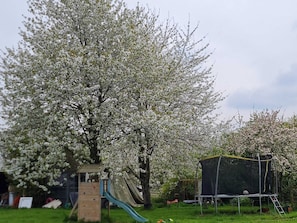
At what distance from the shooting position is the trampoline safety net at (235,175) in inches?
556

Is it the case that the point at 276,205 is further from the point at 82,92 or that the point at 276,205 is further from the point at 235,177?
the point at 82,92

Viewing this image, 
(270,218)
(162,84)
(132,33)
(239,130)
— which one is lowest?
(270,218)

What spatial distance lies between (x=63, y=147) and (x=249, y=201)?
A: 924cm

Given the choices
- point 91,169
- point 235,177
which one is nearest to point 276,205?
point 235,177

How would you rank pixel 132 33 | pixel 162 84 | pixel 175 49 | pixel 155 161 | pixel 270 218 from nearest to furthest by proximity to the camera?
pixel 270 218, pixel 132 33, pixel 162 84, pixel 155 161, pixel 175 49

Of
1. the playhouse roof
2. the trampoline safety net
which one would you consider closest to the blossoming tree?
the playhouse roof

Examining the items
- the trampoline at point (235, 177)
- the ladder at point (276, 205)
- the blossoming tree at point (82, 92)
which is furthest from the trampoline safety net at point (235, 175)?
the blossoming tree at point (82, 92)

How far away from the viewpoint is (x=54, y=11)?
531 inches

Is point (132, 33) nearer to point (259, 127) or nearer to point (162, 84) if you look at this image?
point (162, 84)

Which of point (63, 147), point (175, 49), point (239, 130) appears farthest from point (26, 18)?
point (239, 130)

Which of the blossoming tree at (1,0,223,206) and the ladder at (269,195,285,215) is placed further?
the ladder at (269,195,285,215)

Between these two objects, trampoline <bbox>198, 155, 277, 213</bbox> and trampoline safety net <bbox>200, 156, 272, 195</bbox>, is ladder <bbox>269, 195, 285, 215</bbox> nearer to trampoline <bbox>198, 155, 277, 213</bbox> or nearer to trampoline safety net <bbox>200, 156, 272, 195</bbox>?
trampoline <bbox>198, 155, 277, 213</bbox>

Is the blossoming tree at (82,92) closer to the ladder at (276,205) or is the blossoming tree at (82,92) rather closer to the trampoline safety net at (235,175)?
the trampoline safety net at (235,175)

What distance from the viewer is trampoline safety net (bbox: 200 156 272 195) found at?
14.1 meters
